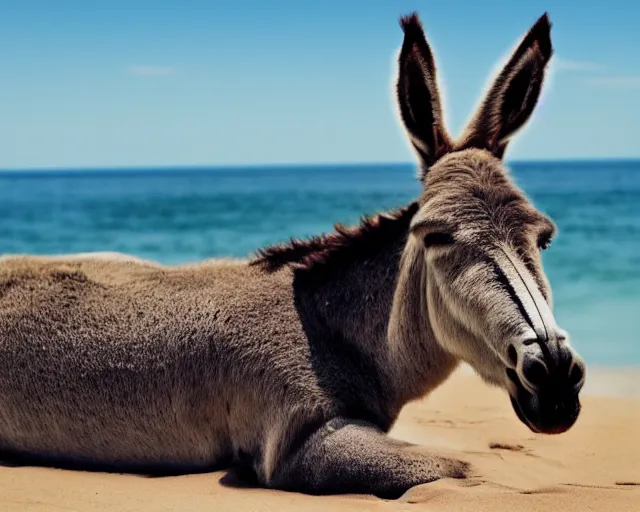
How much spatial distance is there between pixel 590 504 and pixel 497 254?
4.70 ft

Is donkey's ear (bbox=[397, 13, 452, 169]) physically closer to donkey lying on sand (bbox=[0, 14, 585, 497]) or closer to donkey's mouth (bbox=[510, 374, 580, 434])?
donkey lying on sand (bbox=[0, 14, 585, 497])

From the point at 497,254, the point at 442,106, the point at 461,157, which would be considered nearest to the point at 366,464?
the point at 497,254

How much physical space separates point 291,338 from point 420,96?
5.55 feet

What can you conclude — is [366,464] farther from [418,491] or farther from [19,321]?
[19,321]

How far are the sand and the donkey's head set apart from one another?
70 cm

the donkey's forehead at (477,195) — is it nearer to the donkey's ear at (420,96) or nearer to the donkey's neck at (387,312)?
the donkey's ear at (420,96)

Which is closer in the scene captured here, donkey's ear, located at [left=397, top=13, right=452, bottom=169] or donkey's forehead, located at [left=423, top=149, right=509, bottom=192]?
donkey's forehead, located at [left=423, top=149, right=509, bottom=192]

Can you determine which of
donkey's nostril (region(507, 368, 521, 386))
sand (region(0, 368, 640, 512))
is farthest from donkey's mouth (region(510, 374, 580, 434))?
sand (region(0, 368, 640, 512))

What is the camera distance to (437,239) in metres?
4.22

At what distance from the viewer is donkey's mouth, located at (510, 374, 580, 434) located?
3.47 m

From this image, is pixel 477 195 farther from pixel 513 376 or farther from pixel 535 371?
pixel 535 371

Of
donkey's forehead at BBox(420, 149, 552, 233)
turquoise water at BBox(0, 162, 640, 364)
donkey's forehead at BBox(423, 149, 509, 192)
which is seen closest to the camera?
donkey's forehead at BBox(420, 149, 552, 233)

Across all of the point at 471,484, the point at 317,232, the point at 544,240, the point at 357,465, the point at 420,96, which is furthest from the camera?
the point at 317,232

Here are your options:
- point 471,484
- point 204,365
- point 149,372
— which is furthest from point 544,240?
point 149,372
